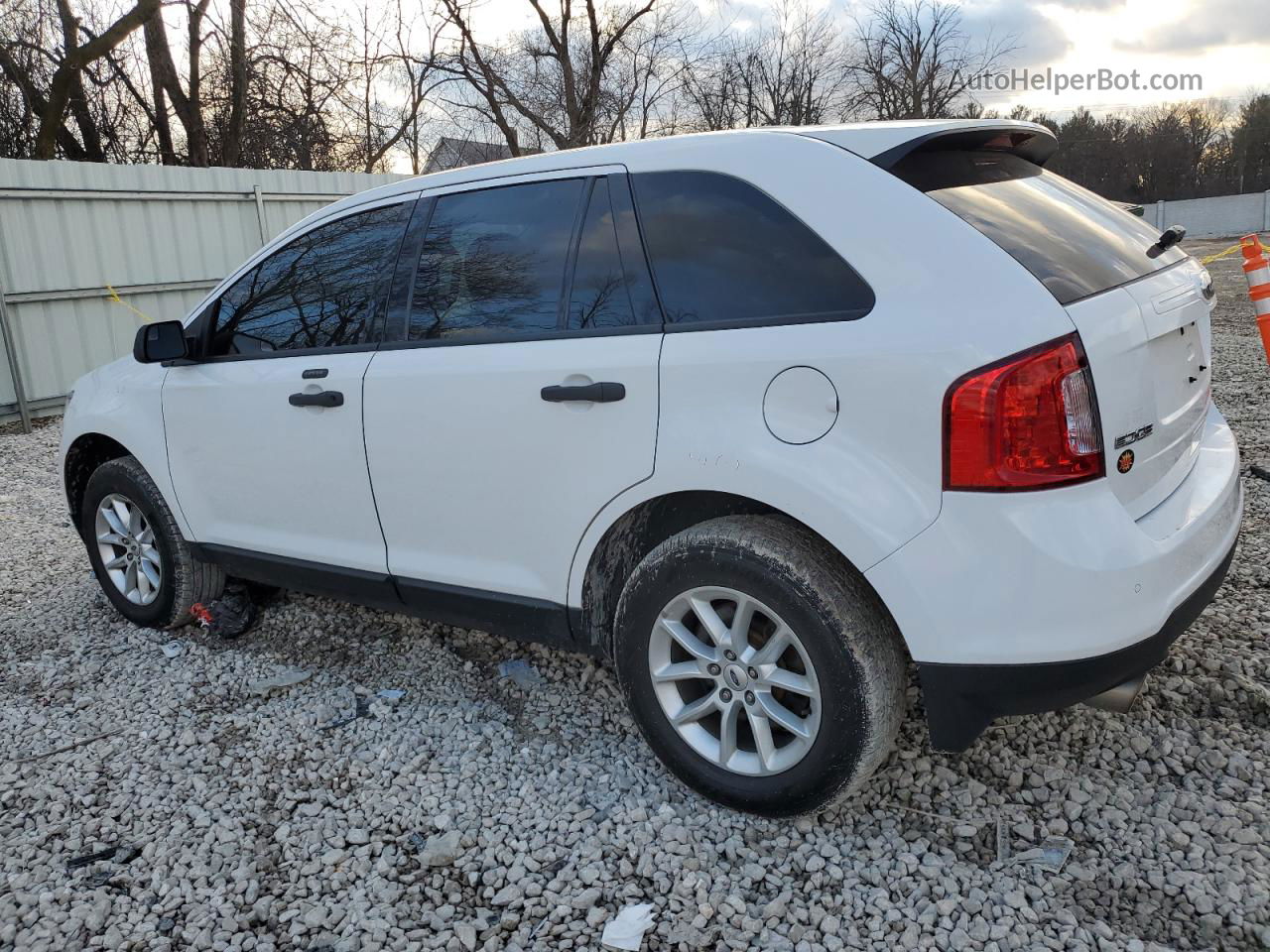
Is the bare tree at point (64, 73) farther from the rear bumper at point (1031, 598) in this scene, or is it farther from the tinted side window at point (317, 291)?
the rear bumper at point (1031, 598)

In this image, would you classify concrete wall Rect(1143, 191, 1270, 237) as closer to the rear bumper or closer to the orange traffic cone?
the orange traffic cone

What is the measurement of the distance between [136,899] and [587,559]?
148 centimetres

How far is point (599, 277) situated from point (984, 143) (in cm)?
112

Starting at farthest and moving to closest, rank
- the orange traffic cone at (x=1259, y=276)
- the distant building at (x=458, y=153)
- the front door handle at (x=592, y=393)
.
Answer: the distant building at (x=458, y=153), the orange traffic cone at (x=1259, y=276), the front door handle at (x=592, y=393)

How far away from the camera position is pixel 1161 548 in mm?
2283

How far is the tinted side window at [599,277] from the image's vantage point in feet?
9.12

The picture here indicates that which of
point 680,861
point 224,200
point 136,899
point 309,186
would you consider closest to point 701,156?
point 680,861

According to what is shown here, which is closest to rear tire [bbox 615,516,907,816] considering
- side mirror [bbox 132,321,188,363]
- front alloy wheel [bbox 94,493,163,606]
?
side mirror [bbox 132,321,188,363]

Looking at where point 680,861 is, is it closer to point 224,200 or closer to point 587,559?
point 587,559

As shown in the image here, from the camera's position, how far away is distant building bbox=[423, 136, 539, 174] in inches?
998

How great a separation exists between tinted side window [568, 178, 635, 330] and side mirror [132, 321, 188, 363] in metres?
1.82

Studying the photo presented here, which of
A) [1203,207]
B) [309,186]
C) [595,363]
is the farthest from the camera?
[1203,207]

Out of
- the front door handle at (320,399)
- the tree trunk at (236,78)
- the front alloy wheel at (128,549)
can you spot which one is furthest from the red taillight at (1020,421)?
the tree trunk at (236,78)

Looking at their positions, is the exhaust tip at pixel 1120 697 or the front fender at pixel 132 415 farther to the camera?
the front fender at pixel 132 415
